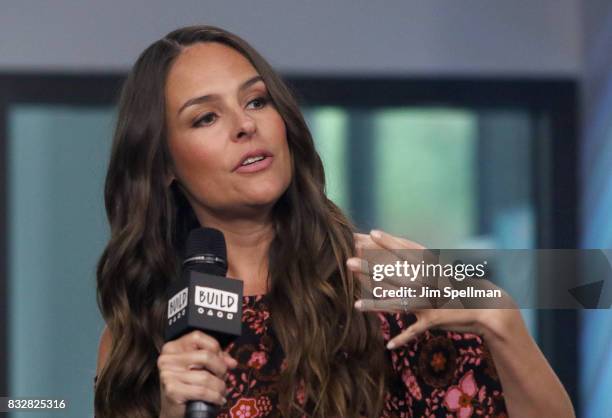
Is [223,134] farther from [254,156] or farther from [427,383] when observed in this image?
[427,383]

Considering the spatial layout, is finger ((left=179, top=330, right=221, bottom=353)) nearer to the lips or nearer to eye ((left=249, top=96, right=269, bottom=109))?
the lips

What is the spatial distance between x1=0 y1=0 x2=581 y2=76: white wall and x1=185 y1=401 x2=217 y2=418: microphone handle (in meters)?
2.42

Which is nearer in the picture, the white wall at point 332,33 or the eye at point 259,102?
the eye at point 259,102

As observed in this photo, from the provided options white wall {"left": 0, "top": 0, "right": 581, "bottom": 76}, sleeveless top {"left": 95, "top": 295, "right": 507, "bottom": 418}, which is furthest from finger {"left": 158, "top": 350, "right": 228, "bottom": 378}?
white wall {"left": 0, "top": 0, "right": 581, "bottom": 76}

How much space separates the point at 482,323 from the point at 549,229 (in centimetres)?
235

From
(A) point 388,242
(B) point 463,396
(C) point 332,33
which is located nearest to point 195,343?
(A) point 388,242

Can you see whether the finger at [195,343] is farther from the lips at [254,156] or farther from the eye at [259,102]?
the eye at [259,102]

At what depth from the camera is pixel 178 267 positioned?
2.18m

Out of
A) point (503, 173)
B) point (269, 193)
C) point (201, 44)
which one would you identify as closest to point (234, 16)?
point (503, 173)

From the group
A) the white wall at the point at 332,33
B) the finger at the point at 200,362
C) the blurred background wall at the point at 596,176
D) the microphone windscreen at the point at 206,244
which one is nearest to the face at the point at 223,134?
the microphone windscreen at the point at 206,244

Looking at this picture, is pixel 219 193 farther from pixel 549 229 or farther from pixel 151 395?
pixel 549 229

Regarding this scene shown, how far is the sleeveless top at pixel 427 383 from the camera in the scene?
1979 millimetres

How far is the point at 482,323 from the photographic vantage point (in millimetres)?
1763

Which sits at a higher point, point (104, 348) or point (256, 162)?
point (256, 162)
